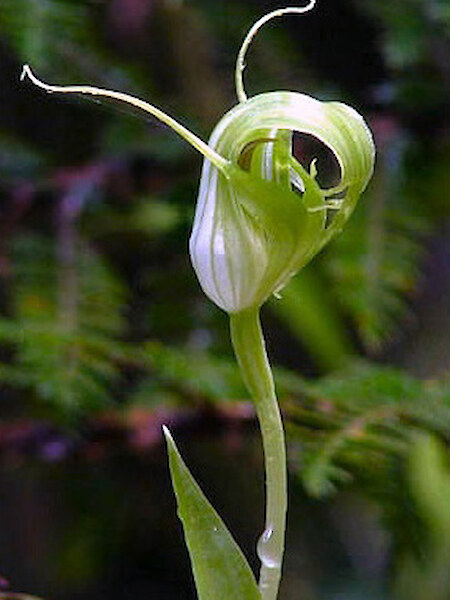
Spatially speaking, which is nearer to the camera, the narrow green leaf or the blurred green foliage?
the narrow green leaf

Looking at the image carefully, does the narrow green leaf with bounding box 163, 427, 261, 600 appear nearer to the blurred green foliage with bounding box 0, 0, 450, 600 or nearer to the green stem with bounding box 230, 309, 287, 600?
the green stem with bounding box 230, 309, 287, 600

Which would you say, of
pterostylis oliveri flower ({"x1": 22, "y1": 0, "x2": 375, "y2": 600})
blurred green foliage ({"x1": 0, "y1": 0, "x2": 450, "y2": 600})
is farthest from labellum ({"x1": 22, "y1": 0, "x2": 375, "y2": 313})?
blurred green foliage ({"x1": 0, "y1": 0, "x2": 450, "y2": 600})

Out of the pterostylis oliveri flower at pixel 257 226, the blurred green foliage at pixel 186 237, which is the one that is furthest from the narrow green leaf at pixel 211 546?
the blurred green foliage at pixel 186 237

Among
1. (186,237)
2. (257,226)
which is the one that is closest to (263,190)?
(257,226)

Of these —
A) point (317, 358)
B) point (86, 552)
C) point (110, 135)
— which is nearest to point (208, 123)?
point (110, 135)

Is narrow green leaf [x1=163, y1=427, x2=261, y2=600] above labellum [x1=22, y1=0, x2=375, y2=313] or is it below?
below

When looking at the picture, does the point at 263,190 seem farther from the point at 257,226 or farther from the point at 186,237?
the point at 186,237

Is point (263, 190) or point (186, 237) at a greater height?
point (263, 190)

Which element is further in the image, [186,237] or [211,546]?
[186,237]
